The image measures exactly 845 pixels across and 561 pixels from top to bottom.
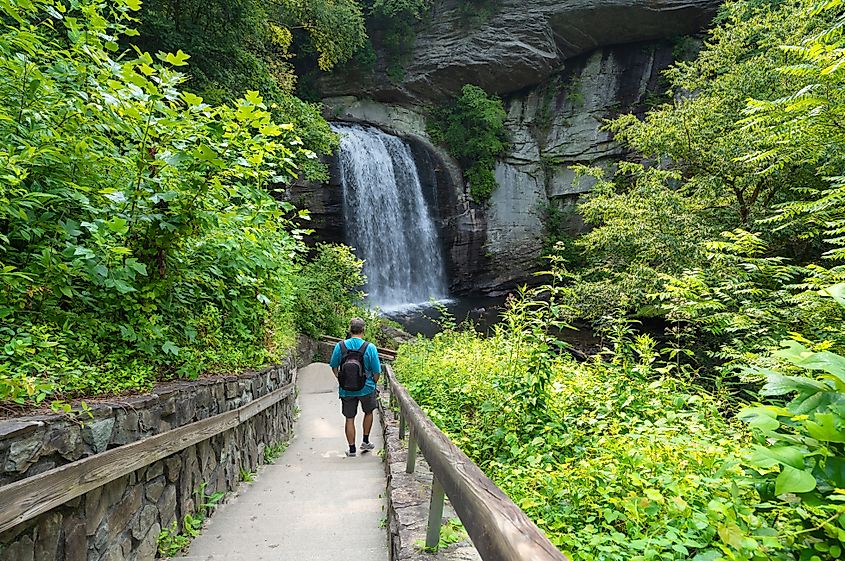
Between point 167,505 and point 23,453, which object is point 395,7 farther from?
point 23,453

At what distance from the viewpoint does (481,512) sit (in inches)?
51.5

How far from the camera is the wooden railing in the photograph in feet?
3.42

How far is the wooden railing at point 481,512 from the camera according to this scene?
1042mm

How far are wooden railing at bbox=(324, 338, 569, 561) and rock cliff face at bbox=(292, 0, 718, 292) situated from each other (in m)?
20.2

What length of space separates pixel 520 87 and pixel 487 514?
87.7 ft

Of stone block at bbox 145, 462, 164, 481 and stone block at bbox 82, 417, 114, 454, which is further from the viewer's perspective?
stone block at bbox 145, 462, 164, 481

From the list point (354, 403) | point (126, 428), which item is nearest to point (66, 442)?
point (126, 428)

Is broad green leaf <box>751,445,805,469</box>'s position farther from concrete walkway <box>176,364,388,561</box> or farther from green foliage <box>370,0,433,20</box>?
green foliage <box>370,0,433,20</box>

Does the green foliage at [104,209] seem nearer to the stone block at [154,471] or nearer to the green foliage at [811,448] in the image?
the stone block at [154,471]

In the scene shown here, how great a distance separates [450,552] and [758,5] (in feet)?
58.1

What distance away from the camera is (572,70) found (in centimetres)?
2478

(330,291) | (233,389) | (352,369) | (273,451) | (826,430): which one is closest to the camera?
(826,430)

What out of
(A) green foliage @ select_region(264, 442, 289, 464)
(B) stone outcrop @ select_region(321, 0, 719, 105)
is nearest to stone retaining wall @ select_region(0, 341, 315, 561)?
(A) green foliage @ select_region(264, 442, 289, 464)

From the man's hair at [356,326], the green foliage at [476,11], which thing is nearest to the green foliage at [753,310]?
the man's hair at [356,326]
